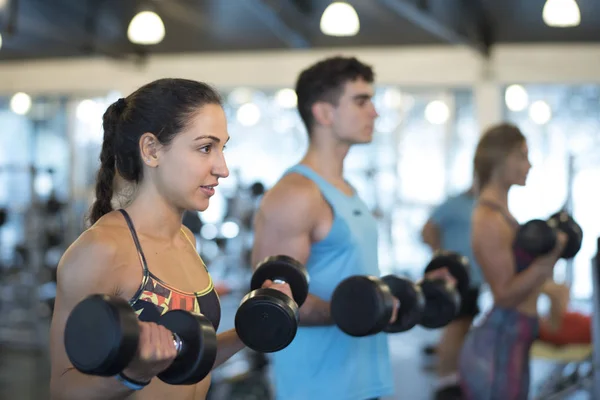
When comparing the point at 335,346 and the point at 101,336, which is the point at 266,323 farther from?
the point at 335,346

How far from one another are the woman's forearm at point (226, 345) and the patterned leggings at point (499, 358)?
1.36m

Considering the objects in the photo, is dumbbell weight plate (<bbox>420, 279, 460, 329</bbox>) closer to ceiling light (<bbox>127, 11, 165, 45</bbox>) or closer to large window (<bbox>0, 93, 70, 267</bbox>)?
ceiling light (<bbox>127, 11, 165, 45</bbox>)

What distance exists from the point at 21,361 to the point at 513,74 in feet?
17.0

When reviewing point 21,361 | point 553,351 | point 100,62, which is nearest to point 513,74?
point 553,351

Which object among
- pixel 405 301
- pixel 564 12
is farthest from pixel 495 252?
pixel 564 12

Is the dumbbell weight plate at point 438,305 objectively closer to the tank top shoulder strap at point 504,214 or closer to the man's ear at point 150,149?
the tank top shoulder strap at point 504,214

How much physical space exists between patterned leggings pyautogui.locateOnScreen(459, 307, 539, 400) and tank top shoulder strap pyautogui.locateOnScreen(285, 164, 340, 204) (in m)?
0.94

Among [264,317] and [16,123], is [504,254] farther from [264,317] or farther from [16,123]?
[16,123]

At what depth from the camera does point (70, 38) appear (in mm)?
8312

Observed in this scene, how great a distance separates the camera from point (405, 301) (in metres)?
2.22

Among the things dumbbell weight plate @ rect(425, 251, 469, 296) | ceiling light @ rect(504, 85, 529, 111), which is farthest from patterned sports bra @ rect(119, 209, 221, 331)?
ceiling light @ rect(504, 85, 529, 111)

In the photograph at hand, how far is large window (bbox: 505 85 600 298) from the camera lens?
8.48m

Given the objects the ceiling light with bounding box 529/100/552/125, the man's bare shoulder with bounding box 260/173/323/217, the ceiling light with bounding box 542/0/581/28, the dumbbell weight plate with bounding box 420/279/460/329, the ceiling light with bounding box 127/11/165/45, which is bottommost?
the dumbbell weight plate with bounding box 420/279/460/329

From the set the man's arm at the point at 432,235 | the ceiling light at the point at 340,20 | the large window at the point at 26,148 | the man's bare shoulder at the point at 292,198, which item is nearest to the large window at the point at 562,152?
the ceiling light at the point at 340,20
